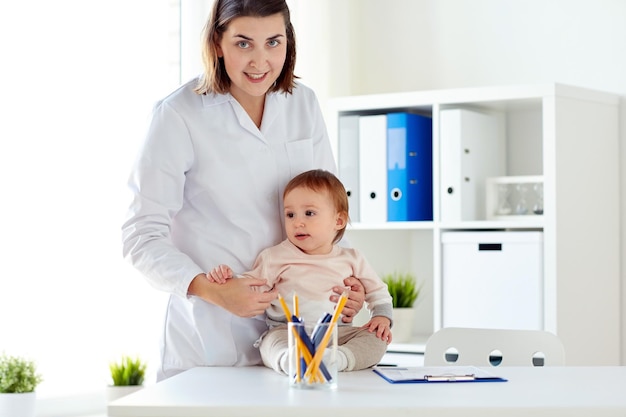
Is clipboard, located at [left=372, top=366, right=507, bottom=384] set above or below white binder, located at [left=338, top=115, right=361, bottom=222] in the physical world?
below

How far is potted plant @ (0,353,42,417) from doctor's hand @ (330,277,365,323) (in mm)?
1073

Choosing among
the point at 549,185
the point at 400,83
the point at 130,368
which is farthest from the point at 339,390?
the point at 400,83

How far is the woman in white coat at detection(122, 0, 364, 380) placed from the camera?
1.74 m

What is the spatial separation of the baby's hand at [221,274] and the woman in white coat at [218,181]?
13 mm

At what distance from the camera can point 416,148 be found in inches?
125

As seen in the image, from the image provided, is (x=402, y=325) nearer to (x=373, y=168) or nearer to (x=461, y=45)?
(x=373, y=168)

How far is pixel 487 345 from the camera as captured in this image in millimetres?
2125

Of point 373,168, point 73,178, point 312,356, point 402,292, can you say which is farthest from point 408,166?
point 312,356

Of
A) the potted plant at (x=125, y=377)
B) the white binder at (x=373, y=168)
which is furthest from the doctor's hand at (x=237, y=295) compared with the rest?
the white binder at (x=373, y=168)

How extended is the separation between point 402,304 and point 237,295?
1.64 meters

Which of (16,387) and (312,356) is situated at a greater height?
(312,356)

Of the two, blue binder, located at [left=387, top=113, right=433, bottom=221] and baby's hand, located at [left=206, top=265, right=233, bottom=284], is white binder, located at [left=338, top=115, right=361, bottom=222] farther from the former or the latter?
baby's hand, located at [left=206, top=265, right=233, bottom=284]

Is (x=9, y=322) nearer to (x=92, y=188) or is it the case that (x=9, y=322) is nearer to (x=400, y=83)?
(x=92, y=188)

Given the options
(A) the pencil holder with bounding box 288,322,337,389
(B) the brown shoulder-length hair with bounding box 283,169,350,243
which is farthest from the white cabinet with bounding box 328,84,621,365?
(A) the pencil holder with bounding box 288,322,337,389
